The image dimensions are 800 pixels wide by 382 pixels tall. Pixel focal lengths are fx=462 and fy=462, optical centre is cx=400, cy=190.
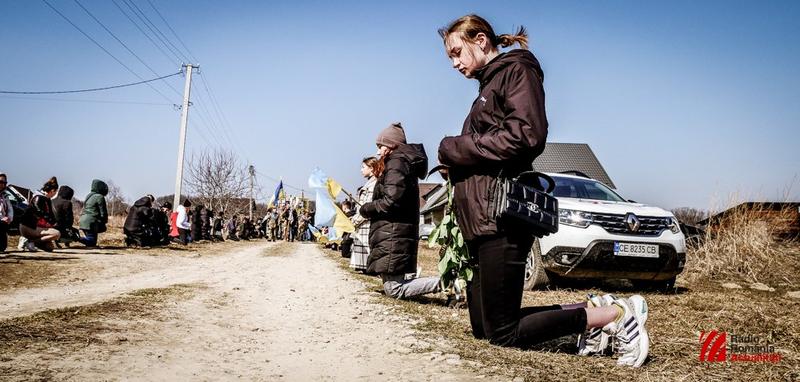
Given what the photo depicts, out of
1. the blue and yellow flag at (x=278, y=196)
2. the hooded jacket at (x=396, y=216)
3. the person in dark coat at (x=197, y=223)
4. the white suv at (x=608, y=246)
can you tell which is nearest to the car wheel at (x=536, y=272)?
the white suv at (x=608, y=246)

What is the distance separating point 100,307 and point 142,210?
1192 cm

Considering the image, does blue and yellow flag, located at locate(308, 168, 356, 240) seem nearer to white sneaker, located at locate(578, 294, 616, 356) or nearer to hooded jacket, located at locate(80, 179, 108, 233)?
hooded jacket, located at locate(80, 179, 108, 233)

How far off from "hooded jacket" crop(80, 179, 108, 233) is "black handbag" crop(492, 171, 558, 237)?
1273 centimetres

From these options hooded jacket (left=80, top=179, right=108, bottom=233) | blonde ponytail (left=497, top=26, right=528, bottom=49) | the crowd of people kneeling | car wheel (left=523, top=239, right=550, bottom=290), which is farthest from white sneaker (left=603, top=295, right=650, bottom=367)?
hooded jacket (left=80, top=179, right=108, bottom=233)

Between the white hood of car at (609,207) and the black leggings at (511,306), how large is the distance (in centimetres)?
356

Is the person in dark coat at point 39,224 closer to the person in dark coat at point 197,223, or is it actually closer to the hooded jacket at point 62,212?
the hooded jacket at point 62,212

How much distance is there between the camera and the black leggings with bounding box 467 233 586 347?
246cm

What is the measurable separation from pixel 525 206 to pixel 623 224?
4.03 meters

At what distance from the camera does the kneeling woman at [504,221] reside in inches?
96.0

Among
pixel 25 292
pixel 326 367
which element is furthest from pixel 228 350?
pixel 25 292

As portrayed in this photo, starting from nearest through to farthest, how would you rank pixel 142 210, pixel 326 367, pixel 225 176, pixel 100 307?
pixel 326 367 → pixel 100 307 → pixel 142 210 → pixel 225 176

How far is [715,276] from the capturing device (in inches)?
306

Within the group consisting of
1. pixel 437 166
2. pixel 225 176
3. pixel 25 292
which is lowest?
pixel 25 292

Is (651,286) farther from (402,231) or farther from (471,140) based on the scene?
(471,140)
